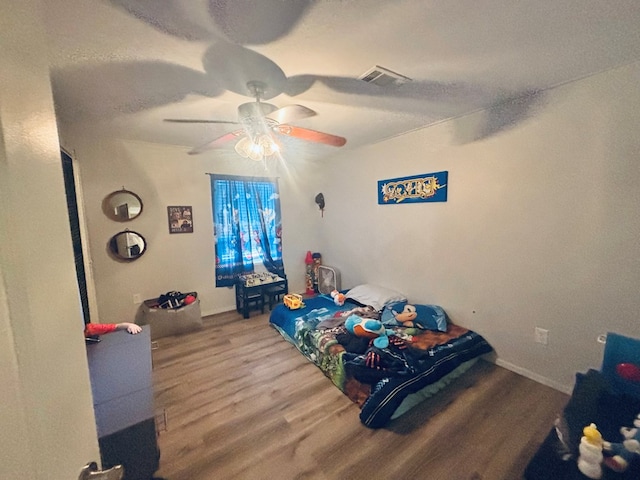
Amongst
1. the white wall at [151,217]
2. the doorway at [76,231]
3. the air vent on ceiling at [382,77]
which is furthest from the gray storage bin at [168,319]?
the air vent on ceiling at [382,77]

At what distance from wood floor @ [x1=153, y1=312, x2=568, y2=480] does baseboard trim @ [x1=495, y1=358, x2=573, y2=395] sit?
2.1 inches

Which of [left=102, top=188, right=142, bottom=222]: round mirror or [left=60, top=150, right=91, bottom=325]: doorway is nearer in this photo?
[left=60, top=150, right=91, bottom=325]: doorway

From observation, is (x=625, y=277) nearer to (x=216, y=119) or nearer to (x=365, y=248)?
(x=365, y=248)

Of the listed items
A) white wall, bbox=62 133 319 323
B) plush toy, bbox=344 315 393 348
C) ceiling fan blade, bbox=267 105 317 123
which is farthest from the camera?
white wall, bbox=62 133 319 323

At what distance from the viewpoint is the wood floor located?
4.70ft

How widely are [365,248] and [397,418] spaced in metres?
2.06

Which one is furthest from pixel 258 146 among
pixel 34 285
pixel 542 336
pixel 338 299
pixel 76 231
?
pixel 542 336

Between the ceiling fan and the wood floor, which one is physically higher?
the ceiling fan

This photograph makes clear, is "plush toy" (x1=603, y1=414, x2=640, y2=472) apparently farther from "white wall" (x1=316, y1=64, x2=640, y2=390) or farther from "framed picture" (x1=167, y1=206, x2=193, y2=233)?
"framed picture" (x1=167, y1=206, x2=193, y2=233)

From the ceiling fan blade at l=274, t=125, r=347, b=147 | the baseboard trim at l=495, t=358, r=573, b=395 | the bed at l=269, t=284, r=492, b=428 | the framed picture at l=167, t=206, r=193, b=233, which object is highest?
the ceiling fan blade at l=274, t=125, r=347, b=147

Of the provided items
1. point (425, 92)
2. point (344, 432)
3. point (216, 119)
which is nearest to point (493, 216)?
point (425, 92)

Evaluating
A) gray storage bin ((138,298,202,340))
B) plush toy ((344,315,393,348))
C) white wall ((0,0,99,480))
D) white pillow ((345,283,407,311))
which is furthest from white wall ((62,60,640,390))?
white wall ((0,0,99,480))

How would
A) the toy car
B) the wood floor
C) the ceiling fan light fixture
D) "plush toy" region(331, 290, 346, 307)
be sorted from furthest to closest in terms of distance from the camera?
"plush toy" region(331, 290, 346, 307) → the toy car → the ceiling fan light fixture → the wood floor

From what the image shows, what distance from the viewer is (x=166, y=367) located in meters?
2.36
